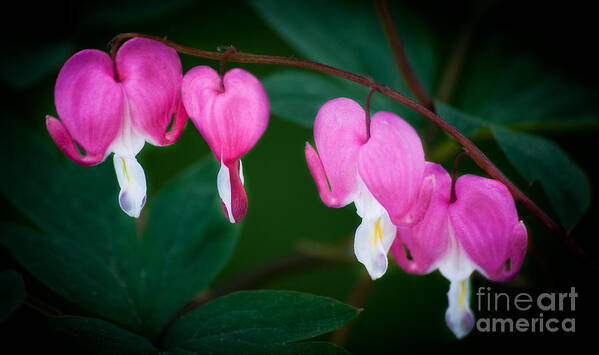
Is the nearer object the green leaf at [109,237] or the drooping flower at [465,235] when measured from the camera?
the drooping flower at [465,235]

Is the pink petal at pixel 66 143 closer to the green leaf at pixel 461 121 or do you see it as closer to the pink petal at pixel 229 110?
the pink petal at pixel 229 110

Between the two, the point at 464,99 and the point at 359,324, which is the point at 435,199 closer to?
the point at 464,99

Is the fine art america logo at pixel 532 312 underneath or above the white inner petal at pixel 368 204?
underneath

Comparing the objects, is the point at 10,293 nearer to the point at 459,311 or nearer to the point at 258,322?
the point at 258,322

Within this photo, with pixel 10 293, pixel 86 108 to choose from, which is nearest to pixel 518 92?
pixel 86 108

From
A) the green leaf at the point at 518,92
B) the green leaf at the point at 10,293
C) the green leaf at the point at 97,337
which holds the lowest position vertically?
the green leaf at the point at 97,337

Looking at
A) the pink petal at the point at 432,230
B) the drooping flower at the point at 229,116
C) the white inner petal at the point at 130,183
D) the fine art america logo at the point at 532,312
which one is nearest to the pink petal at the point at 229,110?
the drooping flower at the point at 229,116

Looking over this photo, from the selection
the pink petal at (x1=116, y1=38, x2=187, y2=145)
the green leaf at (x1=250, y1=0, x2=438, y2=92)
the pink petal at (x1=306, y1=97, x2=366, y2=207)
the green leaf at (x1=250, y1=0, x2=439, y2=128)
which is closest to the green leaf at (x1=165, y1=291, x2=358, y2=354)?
the pink petal at (x1=306, y1=97, x2=366, y2=207)
